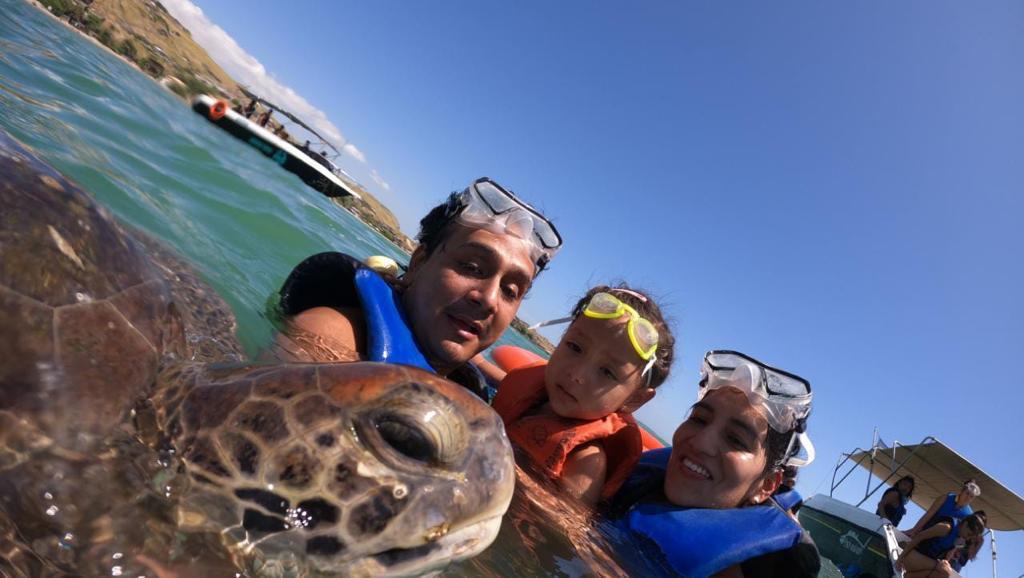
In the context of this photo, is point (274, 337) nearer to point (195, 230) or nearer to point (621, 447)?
point (621, 447)

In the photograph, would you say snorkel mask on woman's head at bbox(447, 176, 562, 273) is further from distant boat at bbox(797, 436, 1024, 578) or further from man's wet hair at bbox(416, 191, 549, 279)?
distant boat at bbox(797, 436, 1024, 578)

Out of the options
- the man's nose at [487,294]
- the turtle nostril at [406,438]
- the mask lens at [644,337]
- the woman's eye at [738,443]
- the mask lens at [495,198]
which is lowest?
the turtle nostril at [406,438]

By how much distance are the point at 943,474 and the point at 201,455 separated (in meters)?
17.6

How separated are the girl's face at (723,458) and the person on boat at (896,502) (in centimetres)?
1161

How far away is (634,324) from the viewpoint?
3.88 m

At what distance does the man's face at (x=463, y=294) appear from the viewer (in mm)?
3264

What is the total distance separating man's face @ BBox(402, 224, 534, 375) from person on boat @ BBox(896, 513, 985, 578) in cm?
995

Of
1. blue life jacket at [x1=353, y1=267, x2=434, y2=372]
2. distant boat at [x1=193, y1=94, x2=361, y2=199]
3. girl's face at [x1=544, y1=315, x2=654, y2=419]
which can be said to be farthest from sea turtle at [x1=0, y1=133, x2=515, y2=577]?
distant boat at [x1=193, y1=94, x2=361, y2=199]

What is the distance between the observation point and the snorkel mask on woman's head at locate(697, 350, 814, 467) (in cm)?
365

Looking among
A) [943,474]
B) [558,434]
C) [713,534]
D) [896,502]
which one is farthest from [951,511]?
[558,434]

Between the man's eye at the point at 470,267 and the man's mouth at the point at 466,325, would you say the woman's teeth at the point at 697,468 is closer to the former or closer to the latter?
the man's mouth at the point at 466,325

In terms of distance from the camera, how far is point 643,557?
11.4 feet

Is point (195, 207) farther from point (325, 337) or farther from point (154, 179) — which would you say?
point (325, 337)

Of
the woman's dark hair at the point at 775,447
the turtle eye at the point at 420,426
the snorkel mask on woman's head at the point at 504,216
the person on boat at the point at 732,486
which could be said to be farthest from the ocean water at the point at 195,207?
the snorkel mask on woman's head at the point at 504,216
